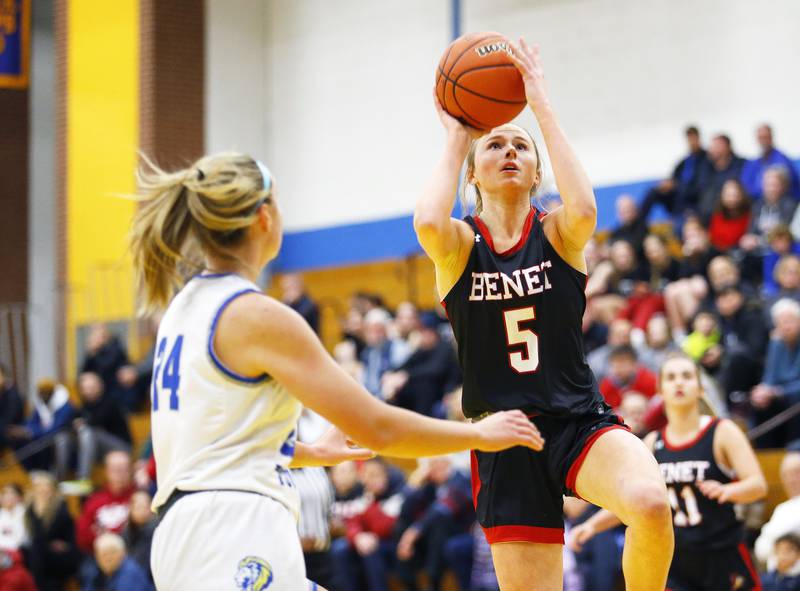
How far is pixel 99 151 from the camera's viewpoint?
17.6 meters

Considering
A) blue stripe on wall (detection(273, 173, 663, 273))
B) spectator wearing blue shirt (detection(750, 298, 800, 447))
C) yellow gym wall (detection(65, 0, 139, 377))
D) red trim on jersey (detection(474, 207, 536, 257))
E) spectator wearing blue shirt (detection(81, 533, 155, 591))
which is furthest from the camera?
yellow gym wall (detection(65, 0, 139, 377))

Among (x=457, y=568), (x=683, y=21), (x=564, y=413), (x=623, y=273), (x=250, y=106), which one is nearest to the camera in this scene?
(x=564, y=413)

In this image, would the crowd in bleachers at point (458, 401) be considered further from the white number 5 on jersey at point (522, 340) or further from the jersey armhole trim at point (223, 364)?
the jersey armhole trim at point (223, 364)

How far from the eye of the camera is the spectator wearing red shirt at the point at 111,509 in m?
12.1

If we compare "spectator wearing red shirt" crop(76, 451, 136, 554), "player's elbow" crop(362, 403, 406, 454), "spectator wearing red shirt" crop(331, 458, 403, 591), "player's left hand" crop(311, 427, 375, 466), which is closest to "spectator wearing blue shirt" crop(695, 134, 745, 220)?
"spectator wearing red shirt" crop(331, 458, 403, 591)

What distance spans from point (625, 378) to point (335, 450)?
6245 millimetres

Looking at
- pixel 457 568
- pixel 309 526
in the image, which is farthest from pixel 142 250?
pixel 457 568

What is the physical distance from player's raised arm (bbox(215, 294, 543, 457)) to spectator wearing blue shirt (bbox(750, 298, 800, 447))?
6.68 meters

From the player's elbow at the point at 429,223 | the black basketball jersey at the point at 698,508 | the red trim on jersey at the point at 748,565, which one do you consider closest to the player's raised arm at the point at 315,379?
the player's elbow at the point at 429,223

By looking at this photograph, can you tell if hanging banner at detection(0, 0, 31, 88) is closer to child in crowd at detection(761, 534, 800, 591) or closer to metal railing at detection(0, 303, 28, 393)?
metal railing at detection(0, 303, 28, 393)

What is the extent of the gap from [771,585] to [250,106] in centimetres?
1259

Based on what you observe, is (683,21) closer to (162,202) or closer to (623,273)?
(623,273)

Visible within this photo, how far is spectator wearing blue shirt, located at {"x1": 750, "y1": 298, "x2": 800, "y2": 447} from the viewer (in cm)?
939

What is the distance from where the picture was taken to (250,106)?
60.6 ft
